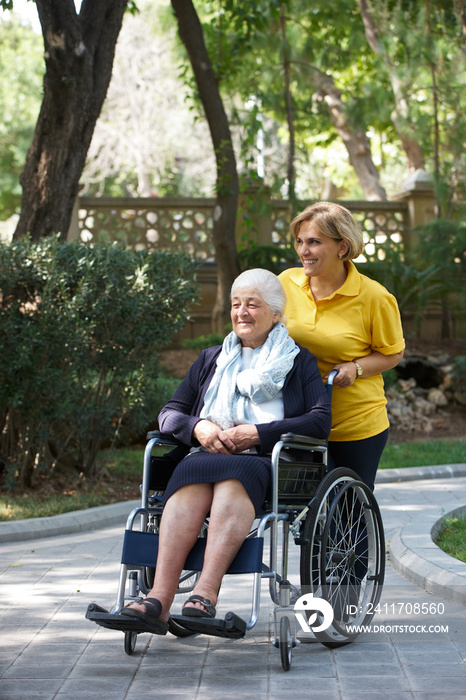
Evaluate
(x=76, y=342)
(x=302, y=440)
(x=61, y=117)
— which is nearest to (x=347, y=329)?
(x=302, y=440)

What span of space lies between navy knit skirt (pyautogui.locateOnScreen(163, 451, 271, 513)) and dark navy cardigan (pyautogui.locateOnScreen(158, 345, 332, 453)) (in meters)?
0.14

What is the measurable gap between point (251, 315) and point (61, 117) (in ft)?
14.6

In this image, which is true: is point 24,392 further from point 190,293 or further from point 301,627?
point 301,627

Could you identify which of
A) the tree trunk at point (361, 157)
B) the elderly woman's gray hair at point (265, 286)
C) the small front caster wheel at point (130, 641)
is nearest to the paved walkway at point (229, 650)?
the small front caster wheel at point (130, 641)

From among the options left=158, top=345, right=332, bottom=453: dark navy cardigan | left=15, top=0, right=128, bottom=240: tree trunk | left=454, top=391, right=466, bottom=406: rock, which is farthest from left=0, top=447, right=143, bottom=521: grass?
left=454, top=391, right=466, bottom=406: rock

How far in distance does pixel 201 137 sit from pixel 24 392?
87.7 ft

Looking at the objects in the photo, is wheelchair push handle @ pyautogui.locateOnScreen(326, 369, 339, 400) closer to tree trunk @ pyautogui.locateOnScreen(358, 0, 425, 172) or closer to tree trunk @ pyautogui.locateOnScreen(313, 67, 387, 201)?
tree trunk @ pyautogui.locateOnScreen(358, 0, 425, 172)

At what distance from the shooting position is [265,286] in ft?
12.5

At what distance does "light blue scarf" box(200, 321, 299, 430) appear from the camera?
3660mm

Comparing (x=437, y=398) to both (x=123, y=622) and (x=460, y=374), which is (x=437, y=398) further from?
(x=123, y=622)

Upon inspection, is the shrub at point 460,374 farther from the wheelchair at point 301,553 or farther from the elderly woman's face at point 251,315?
the elderly woman's face at point 251,315

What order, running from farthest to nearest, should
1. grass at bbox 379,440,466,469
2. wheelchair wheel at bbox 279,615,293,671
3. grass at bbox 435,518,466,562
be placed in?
grass at bbox 379,440,466,469 < grass at bbox 435,518,466,562 < wheelchair wheel at bbox 279,615,293,671

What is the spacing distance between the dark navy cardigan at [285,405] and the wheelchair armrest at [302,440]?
0.11 ft

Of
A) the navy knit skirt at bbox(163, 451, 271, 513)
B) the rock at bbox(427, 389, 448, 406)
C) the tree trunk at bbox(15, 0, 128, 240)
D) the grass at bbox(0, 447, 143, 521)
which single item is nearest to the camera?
the navy knit skirt at bbox(163, 451, 271, 513)
